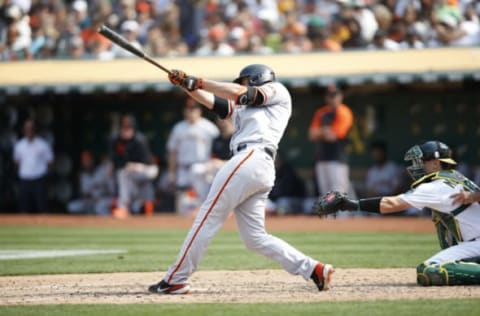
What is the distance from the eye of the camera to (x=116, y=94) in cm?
1880

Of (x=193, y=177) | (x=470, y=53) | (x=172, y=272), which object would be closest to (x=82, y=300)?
(x=172, y=272)

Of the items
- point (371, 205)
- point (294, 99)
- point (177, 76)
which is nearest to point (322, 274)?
point (371, 205)

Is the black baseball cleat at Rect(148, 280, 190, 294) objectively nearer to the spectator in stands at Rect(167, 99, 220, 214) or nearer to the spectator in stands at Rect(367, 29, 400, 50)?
A: the spectator in stands at Rect(167, 99, 220, 214)

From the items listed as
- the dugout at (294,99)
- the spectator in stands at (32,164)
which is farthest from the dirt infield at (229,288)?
the spectator in stands at (32,164)

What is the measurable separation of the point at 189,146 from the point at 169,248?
522 cm

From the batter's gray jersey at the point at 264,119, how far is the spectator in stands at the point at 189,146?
29.9 feet

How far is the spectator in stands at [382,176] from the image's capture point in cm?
1659

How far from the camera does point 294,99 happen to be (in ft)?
59.3

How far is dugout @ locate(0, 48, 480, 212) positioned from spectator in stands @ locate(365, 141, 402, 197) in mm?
624

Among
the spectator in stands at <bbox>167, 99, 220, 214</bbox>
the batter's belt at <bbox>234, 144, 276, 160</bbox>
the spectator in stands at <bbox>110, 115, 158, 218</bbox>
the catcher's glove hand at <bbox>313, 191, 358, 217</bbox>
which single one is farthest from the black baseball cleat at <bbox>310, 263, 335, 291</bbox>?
the spectator in stands at <bbox>110, 115, 158, 218</bbox>

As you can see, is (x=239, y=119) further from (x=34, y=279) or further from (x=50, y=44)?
(x=50, y=44)

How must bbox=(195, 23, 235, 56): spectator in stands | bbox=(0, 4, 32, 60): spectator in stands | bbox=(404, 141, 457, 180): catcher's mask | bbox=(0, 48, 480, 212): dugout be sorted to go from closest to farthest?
bbox=(404, 141, 457, 180): catcher's mask, bbox=(0, 48, 480, 212): dugout, bbox=(195, 23, 235, 56): spectator in stands, bbox=(0, 4, 32, 60): spectator in stands

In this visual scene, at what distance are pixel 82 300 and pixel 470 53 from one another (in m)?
10.6

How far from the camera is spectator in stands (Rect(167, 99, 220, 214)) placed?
16.3 metres
